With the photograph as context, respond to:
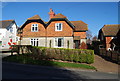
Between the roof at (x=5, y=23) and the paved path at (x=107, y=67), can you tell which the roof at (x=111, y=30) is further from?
the roof at (x=5, y=23)

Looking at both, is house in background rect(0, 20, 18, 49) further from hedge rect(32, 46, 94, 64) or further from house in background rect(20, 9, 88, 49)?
hedge rect(32, 46, 94, 64)

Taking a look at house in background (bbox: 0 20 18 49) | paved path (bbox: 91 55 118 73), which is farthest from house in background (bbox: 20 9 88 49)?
house in background (bbox: 0 20 18 49)

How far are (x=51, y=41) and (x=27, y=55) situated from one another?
736 cm

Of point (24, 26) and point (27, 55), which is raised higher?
point (24, 26)

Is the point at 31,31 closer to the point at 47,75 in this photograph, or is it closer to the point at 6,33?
the point at 47,75

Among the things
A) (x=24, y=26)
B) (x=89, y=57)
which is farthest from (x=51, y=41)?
(x=89, y=57)

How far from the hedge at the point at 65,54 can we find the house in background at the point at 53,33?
6490mm

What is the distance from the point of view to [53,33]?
22547 millimetres

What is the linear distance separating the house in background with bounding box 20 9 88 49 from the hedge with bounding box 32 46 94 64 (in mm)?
6490

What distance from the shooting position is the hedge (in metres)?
14.3

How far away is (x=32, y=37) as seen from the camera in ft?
76.7

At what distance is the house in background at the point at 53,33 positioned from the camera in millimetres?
21938

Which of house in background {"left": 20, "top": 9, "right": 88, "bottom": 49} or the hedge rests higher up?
house in background {"left": 20, "top": 9, "right": 88, "bottom": 49}

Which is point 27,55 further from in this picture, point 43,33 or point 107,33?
point 107,33
